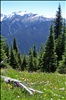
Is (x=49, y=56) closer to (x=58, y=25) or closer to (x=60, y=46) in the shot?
(x=60, y=46)

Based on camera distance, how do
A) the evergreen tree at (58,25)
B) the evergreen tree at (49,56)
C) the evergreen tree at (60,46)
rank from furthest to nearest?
the evergreen tree at (58,25)
the evergreen tree at (60,46)
the evergreen tree at (49,56)

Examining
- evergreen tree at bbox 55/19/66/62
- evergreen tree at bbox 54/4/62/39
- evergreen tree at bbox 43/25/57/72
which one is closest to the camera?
evergreen tree at bbox 43/25/57/72

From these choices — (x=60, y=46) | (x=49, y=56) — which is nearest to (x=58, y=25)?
(x=60, y=46)

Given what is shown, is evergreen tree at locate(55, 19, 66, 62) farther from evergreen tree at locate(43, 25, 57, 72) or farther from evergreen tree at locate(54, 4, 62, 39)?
evergreen tree at locate(54, 4, 62, 39)

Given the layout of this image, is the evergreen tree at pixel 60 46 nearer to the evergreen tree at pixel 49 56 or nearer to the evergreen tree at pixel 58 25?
the evergreen tree at pixel 49 56

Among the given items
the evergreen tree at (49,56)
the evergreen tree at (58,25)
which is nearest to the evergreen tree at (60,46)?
the evergreen tree at (49,56)

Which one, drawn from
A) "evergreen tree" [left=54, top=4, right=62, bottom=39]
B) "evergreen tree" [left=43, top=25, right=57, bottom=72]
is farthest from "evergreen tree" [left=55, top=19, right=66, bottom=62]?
"evergreen tree" [left=54, top=4, right=62, bottom=39]

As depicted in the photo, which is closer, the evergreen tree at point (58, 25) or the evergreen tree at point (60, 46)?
the evergreen tree at point (60, 46)

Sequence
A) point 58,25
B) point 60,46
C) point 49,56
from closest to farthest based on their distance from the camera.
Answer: point 49,56
point 60,46
point 58,25

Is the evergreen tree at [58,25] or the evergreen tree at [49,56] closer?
the evergreen tree at [49,56]

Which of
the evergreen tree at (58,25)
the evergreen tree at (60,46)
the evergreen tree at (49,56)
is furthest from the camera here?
the evergreen tree at (58,25)

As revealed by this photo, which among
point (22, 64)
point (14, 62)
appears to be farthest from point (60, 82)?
Result: point (22, 64)

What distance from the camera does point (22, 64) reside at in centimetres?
10181

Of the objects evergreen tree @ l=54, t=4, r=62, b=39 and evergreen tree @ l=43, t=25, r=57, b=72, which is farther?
evergreen tree @ l=54, t=4, r=62, b=39
